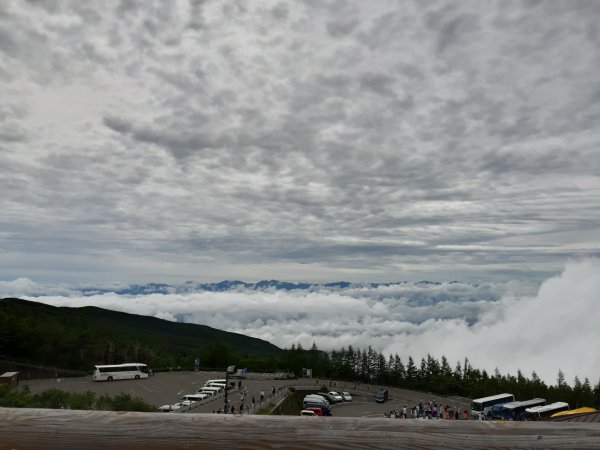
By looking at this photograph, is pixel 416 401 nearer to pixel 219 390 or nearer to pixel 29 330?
pixel 219 390

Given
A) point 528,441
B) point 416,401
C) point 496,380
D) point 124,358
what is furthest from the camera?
point 496,380

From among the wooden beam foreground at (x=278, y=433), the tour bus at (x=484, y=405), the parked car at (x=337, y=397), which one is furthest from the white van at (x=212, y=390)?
the wooden beam foreground at (x=278, y=433)

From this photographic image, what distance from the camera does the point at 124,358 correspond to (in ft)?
270

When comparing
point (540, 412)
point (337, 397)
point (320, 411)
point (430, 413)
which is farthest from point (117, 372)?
point (540, 412)

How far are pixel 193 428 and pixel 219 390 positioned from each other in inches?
1895

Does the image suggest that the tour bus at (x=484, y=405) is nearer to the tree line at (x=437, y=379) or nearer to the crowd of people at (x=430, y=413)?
the crowd of people at (x=430, y=413)

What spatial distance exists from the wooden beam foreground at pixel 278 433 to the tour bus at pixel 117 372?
57.7m

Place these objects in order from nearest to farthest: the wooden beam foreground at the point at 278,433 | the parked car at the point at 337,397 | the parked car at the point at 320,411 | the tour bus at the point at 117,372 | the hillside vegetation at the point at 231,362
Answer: the wooden beam foreground at the point at 278,433, the parked car at the point at 320,411, the parked car at the point at 337,397, the tour bus at the point at 117,372, the hillside vegetation at the point at 231,362

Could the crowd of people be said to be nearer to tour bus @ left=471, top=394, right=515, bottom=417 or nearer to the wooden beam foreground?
tour bus @ left=471, top=394, right=515, bottom=417

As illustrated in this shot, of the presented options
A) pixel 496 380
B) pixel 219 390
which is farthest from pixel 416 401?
pixel 496 380

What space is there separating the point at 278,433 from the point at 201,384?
57.0 metres

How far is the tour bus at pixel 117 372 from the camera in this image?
54.8 metres

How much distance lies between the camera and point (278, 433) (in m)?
2.66

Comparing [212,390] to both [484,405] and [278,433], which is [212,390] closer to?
[484,405]
